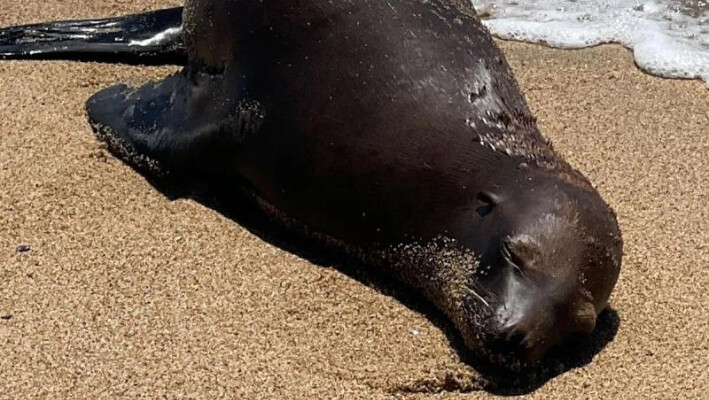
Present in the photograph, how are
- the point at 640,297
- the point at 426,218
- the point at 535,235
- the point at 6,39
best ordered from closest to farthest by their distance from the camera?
the point at 535,235 → the point at 426,218 → the point at 640,297 → the point at 6,39

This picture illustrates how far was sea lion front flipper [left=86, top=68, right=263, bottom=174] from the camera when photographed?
189 inches

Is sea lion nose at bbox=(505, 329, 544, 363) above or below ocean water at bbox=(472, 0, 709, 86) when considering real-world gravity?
above

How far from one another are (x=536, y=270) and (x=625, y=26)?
3.83 m

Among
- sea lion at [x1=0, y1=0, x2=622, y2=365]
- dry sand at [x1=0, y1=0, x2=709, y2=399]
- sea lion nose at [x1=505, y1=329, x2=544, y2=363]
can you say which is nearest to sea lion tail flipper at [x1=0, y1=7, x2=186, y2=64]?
dry sand at [x1=0, y1=0, x2=709, y2=399]

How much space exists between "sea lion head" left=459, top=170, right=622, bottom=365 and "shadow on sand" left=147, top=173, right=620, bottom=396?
92 millimetres

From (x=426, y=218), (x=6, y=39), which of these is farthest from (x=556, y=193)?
(x=6, y=39)

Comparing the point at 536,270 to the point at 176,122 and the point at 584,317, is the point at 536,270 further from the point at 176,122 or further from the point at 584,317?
the point at 176,122

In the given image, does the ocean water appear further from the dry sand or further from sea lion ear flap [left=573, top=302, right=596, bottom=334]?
sea lion ear flap [left=573, top=302, right=596, bottom=334]

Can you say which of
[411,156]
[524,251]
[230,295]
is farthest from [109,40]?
[524,251]

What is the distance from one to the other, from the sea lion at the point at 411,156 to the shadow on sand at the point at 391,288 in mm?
68

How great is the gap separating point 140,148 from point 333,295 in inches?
50.7

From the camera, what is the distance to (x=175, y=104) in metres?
5.18

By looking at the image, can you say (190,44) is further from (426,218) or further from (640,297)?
(640,297)

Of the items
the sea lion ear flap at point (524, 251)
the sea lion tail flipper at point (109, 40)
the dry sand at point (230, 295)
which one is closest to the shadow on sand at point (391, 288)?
the dry sand at point (230, 295)
